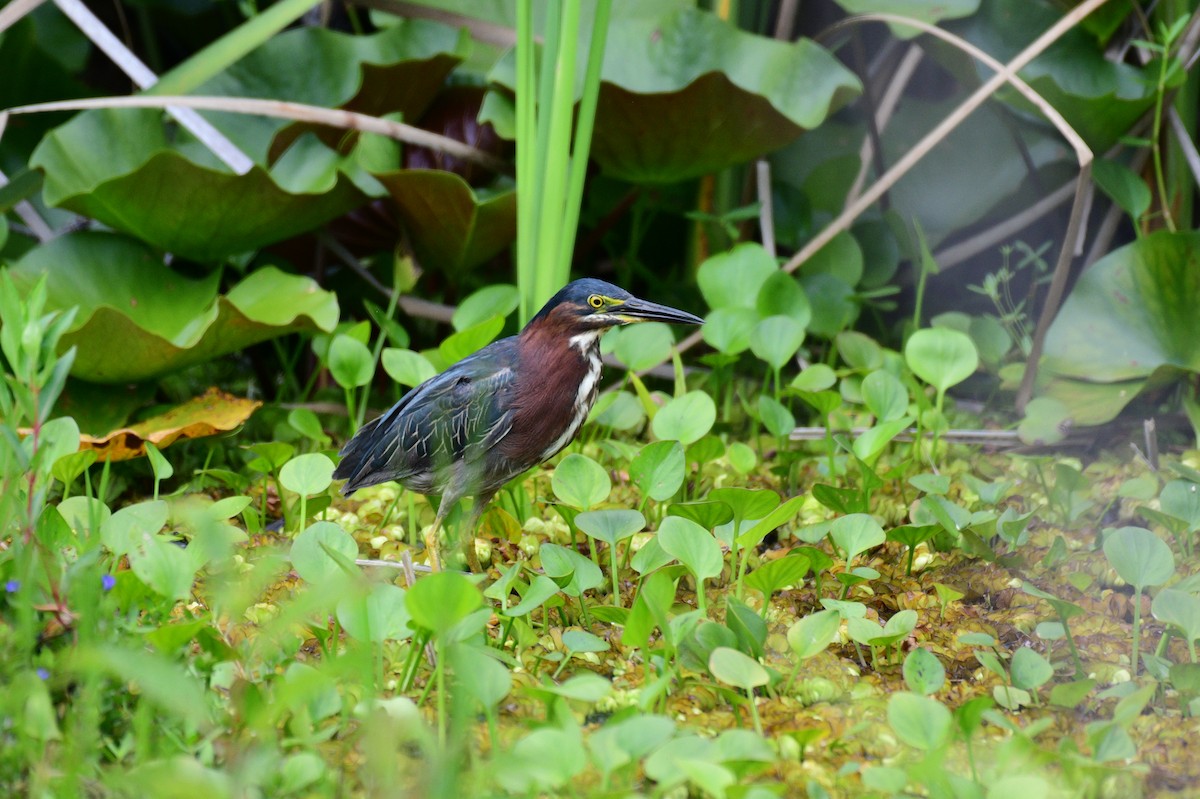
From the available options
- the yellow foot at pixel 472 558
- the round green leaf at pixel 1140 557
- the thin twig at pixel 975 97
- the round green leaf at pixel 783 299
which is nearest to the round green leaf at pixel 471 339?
the yellow foot at pixel 472 558

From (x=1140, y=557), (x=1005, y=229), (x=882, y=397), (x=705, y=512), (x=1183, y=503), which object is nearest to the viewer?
(x=1140, y=557)

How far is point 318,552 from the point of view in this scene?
7.94 feet

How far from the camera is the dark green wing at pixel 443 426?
303cm

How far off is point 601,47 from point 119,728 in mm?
2197

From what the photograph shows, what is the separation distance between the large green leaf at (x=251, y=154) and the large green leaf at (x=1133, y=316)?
2272 mm

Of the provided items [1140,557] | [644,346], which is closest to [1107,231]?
[644,346]

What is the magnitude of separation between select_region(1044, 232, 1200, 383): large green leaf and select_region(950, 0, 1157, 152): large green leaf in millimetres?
514

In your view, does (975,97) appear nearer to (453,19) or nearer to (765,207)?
(765,207)

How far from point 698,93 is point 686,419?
1227 millimetres

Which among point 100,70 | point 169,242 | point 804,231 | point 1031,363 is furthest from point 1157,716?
point 100,70

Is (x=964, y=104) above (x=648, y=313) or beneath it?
above

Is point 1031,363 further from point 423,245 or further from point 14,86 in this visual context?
point 14,86

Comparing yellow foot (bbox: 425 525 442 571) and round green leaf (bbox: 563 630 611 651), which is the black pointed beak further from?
round green leaf (bbox: 563 630 611 651)

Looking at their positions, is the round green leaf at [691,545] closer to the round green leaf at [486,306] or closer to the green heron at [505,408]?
the green heron at [505,408]
